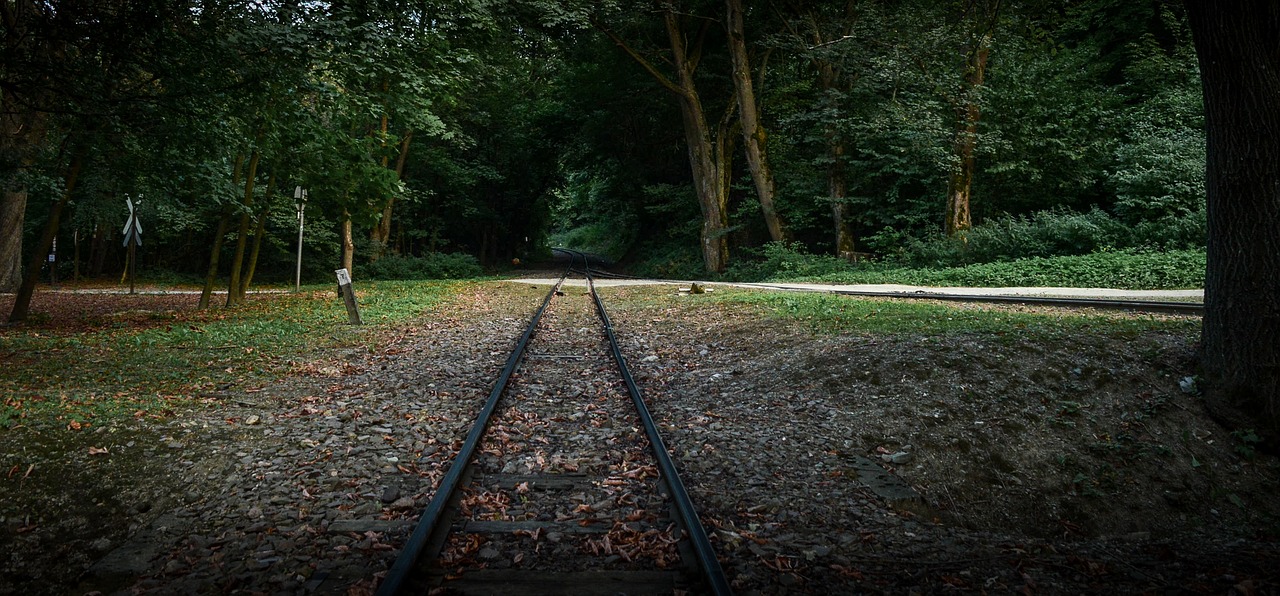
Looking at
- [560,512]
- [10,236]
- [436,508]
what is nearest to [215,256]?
[10,236]

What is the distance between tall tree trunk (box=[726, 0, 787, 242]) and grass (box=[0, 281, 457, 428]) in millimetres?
14335

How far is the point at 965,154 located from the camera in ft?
65.3

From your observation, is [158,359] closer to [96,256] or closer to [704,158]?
[704,158]

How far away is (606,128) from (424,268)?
36.8 feet

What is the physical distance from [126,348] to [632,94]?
2415 cm

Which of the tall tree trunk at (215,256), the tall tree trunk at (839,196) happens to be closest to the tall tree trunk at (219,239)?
the tall tree trunk at (215,256)

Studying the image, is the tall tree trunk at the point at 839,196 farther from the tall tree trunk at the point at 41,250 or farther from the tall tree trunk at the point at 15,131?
the tall tree trunk at the point at 15,131

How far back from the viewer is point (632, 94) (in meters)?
29.6

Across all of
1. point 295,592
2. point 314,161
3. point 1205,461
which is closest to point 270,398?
point 295,592

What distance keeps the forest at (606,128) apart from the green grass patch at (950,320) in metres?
3.42

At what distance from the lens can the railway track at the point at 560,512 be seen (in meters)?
3.03

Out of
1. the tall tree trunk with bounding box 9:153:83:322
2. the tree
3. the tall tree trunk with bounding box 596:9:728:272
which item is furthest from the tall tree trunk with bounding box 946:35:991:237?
the tall tree trunk with bounding box 9:153:83:322

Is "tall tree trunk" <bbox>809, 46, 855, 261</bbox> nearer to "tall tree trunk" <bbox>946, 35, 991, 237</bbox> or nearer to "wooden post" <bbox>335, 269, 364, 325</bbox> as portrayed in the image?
"tall tree trunk" <bbox>946, 35, 991, 237</bbox>

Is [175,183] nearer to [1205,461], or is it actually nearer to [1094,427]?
[1094,427]
